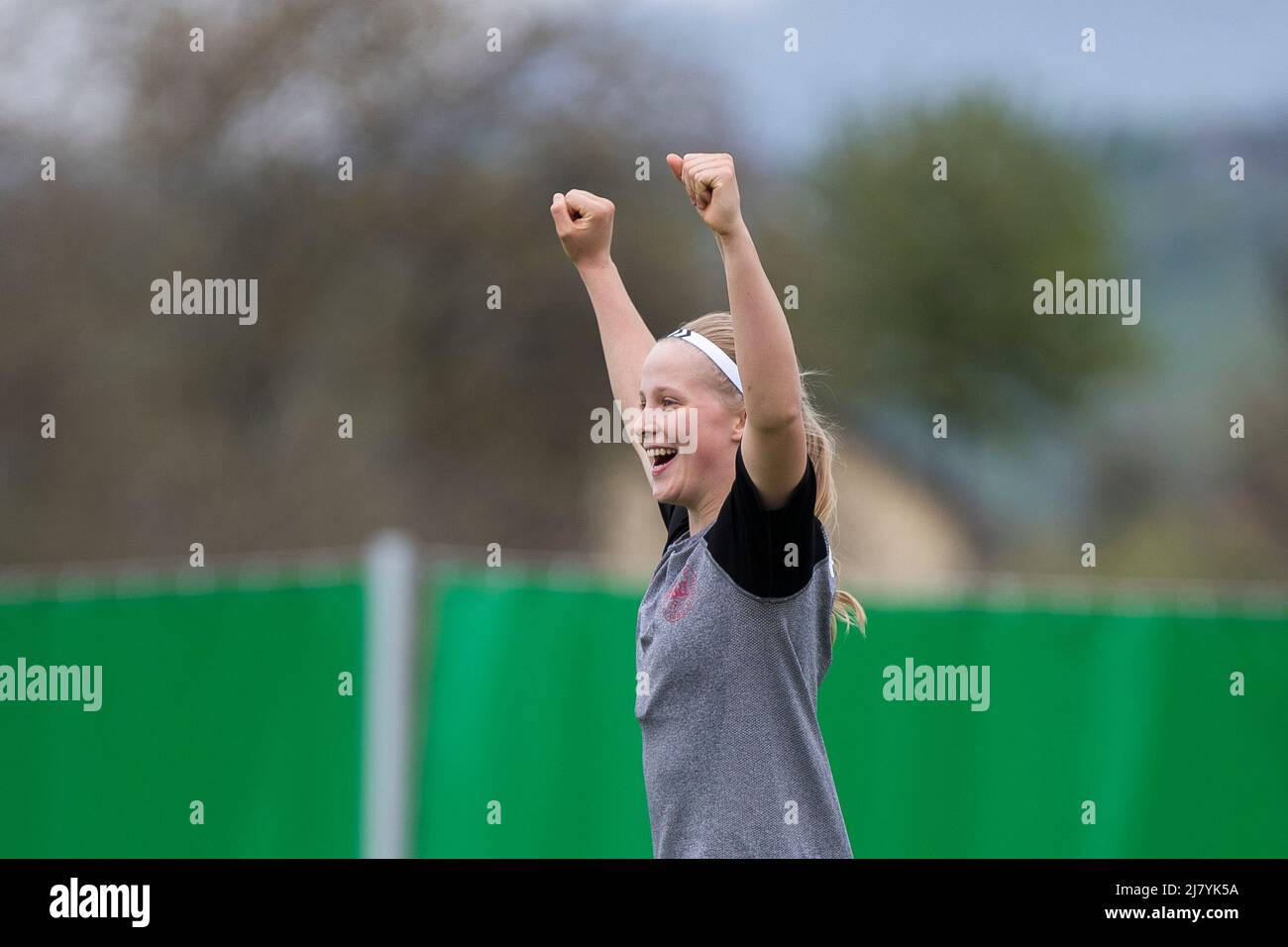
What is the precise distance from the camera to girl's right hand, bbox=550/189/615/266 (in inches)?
132

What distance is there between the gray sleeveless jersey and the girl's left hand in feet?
1.28

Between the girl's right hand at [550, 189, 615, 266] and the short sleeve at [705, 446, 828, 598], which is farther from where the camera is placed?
the girl's right hand at [550, 189, 615, 266]

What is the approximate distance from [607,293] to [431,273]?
24.4 meters

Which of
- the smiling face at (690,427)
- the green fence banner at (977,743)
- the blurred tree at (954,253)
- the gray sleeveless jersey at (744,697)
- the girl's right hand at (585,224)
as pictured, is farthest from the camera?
the blurred tree at (954,253)

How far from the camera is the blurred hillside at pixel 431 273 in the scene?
2430 centimetres

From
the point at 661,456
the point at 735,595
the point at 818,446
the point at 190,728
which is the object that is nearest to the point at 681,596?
the point at 735,595

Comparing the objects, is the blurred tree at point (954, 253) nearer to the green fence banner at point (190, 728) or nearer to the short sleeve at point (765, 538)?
the green fence banner at point (190, 728)

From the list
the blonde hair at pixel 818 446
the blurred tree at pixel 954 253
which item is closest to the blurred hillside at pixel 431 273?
the blurred tree at pixel 954 253

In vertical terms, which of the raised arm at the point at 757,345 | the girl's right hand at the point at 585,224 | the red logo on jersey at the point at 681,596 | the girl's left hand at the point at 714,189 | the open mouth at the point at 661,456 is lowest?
the red logo on jersey at the point at 681,596

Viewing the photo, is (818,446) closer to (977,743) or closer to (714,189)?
(714,189)

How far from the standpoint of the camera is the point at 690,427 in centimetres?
288

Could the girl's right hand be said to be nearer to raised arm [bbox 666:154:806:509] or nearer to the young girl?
the young girl

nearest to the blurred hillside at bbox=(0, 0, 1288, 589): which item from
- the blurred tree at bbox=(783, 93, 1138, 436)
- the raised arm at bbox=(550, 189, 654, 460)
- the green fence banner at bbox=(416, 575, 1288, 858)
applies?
the blurred tree at bbox=(783, 93, 1138, 436)
